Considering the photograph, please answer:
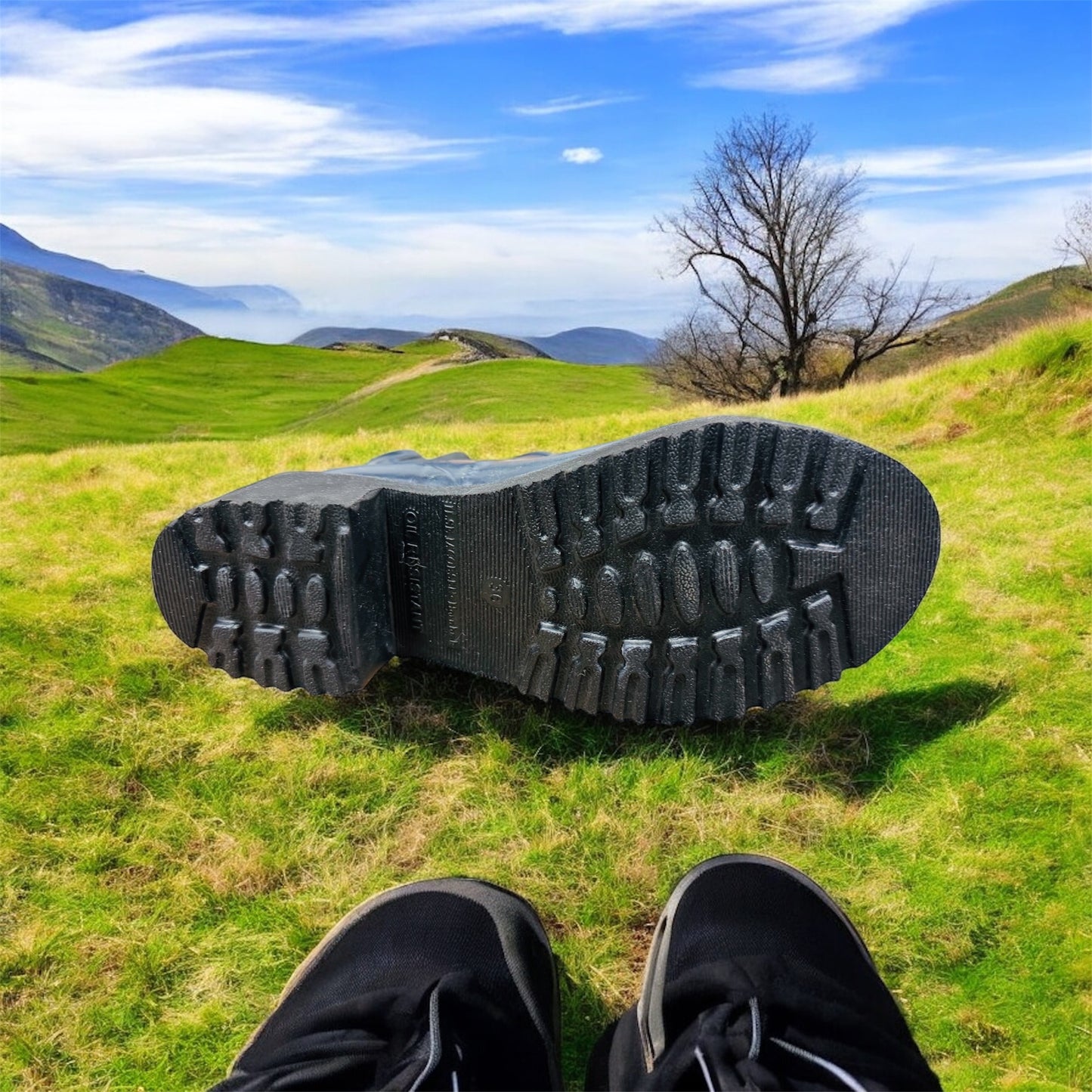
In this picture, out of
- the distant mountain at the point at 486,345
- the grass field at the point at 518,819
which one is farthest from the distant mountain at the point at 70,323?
the grass field at the point at 518,819

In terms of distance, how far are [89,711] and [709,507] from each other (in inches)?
108

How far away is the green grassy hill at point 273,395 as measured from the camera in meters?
34.5

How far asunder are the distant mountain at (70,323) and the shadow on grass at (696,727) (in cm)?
16629

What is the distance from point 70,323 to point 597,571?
20448 cm

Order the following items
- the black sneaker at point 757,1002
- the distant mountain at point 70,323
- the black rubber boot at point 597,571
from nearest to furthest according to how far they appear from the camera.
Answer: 1. the black sneaker at point 757,1002
2. the black rubber boot at point 597,571
3. the distant mountain at point 70,323

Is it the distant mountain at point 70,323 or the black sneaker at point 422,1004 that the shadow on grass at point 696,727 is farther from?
the distant mountain at point 70,323

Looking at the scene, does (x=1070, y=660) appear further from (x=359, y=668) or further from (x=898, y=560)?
(x=359, y=668)

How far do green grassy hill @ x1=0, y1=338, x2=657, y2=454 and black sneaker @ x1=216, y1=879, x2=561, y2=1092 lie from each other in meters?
23.7

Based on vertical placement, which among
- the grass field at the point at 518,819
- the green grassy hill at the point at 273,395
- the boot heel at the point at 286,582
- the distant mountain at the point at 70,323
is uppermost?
the distant mountain at the point at 70,323

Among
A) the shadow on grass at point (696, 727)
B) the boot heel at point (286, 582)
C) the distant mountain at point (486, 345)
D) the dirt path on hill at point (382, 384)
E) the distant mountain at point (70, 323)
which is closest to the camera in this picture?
the boot heel at point (286, 582)

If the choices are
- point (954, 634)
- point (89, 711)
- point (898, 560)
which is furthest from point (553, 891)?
point (954, 634)

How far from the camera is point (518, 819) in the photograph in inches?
118

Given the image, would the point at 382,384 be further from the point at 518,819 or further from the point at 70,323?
the point at 70,323

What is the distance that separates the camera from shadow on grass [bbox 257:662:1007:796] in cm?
323
